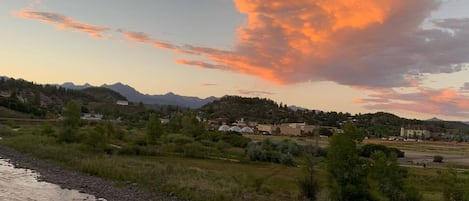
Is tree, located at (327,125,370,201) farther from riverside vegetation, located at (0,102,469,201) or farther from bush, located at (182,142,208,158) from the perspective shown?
bush, located at (182,142,208,158)

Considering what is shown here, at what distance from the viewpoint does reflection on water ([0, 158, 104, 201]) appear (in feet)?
83.3

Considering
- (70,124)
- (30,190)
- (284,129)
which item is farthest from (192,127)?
(284,129)

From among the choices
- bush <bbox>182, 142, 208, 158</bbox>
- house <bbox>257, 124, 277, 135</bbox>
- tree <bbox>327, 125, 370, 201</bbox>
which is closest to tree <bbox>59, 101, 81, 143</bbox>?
bush <bbox>182, 142, 208, 158</bbox>

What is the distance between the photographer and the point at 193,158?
5547 centimetres

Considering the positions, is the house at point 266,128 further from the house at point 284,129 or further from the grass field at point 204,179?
the grass field at point 204,179

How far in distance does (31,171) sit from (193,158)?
2259 cm

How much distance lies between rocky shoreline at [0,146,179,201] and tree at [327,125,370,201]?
10278 mm

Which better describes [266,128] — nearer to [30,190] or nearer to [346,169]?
[346,169]

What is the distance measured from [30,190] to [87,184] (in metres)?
3.95

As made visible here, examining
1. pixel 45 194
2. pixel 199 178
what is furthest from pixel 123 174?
pixel 45 194

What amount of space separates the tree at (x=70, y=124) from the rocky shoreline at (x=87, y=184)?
→ 1767 cm

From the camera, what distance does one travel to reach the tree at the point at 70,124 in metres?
60.4

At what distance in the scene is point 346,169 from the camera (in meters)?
28.9

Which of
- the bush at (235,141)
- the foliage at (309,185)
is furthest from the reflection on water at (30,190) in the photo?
the bush at (235,141)
